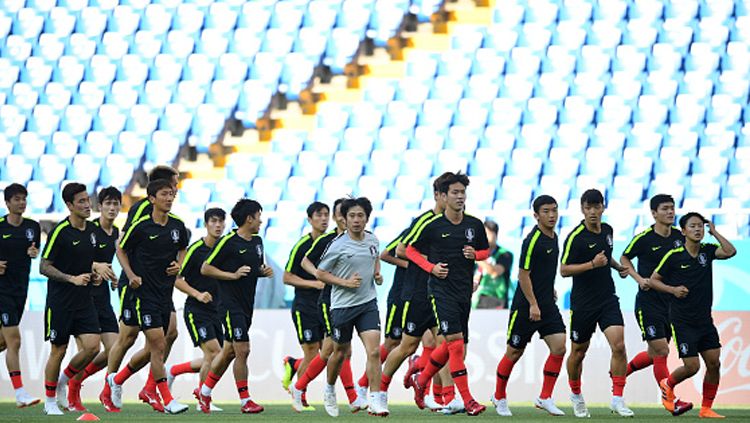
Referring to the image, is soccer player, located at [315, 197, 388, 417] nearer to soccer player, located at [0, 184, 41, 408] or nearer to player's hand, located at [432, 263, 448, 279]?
player's hand, located at [432, 263, 448, 279]

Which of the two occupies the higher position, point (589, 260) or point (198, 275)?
point (589, 260)

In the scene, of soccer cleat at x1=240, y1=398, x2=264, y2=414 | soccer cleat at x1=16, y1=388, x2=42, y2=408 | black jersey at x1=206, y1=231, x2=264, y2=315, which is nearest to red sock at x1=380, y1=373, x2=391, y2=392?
soccer cleat at x1=240, y1=398, x2=264, y2=414

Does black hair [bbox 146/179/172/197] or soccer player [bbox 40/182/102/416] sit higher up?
black hair [bbox 146/179/172/197]

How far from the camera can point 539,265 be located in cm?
1135

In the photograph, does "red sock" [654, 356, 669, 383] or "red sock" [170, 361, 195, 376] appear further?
"red sock" [170, 361, 195, 376]

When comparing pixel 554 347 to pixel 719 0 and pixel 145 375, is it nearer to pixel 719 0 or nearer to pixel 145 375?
pixel 145 375

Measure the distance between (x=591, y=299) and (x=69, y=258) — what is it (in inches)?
181

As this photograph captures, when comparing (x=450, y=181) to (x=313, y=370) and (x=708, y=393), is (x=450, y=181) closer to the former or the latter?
(x=313, y=370)

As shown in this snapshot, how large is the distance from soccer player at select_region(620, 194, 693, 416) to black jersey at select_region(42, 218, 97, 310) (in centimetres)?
482

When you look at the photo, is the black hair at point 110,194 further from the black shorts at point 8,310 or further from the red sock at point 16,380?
the red sock at point 16,380

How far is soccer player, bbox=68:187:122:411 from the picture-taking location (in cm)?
1219

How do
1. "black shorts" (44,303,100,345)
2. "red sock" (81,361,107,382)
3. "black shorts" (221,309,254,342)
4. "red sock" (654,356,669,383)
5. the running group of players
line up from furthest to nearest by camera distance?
"red sock" (81,361,107,382)
"black shorts" (221,309,254,342)
"red sock" (654,356,669,383)
"black shorts" (44,303,100,345)
the running group of players

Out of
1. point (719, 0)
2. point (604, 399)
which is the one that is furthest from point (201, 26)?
point (604, 399)

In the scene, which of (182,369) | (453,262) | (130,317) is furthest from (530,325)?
(182,369)
